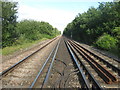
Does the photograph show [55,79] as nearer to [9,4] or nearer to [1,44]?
[1,44]

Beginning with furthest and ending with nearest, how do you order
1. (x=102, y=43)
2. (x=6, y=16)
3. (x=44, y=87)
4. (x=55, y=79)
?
(x=6, y=16)
(x=102, y=43)
(x=55, y=79)
(x=44, y=87)

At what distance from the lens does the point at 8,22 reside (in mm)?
19000

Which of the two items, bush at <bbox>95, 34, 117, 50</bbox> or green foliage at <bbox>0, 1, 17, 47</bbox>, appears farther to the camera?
green foliage at <bbox>0, 1, 17, 47</bbox>

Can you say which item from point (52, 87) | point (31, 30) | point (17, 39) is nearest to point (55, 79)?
point (52, 87)

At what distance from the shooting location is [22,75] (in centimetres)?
660

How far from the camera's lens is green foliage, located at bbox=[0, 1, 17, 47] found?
17984mm

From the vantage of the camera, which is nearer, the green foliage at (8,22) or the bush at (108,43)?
the bush at (108,43)

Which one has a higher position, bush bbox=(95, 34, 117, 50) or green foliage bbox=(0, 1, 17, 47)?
green foliage bbox=(0, 1, 17, 47)

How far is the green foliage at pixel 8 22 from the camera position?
1798 cm

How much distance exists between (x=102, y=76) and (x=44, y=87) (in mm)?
2885

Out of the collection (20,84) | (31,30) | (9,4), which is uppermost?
(9,4)

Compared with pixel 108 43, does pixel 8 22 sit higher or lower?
higher

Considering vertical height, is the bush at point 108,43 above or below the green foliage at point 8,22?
below

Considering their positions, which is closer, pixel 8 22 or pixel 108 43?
pixel 108 43
